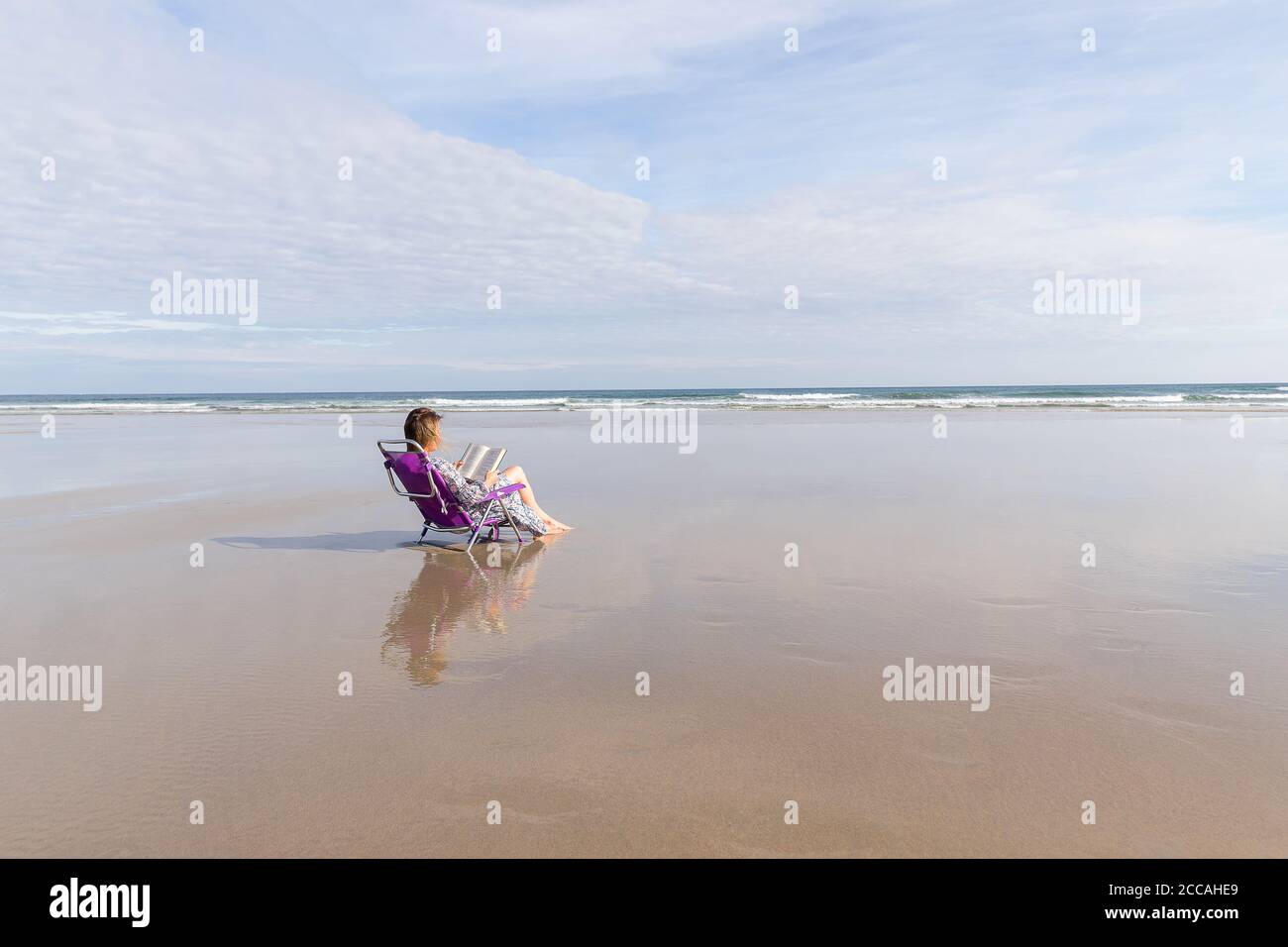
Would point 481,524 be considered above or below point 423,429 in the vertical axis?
below

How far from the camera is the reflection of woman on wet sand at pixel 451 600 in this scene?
5052mm

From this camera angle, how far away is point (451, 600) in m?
6.31

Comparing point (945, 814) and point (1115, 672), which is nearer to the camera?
point (945, 814)

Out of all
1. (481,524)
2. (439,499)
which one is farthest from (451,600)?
(439,499)

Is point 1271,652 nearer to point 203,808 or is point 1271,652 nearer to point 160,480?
point 203,808

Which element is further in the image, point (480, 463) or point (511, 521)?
point (480, 463)

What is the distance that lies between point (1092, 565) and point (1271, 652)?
7.30 feet

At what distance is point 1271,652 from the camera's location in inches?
185
